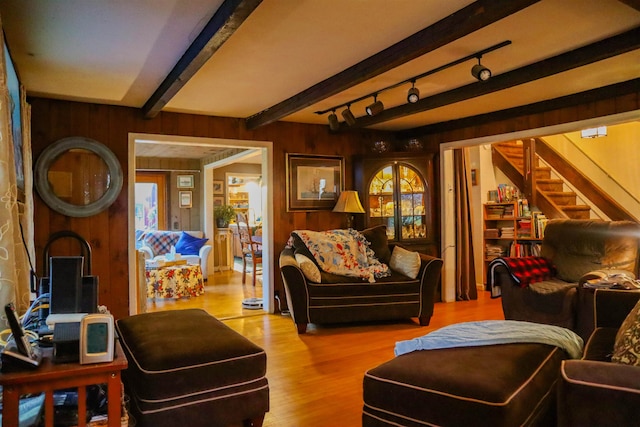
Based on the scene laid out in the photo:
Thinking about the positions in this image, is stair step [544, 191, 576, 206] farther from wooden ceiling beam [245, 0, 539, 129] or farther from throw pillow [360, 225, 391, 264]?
wooden ceiling beam [245, 0, 539, 129]

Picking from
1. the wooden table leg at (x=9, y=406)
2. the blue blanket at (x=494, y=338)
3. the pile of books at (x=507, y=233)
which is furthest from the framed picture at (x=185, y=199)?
the wooden table leg at (x=9, y=406)

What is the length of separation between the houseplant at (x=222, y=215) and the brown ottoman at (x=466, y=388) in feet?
23.4

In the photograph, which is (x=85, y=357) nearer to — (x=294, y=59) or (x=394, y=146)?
(x=294, y=59)

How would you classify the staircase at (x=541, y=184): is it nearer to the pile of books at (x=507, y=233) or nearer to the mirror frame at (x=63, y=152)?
the pile of books at (x=507, y=233)

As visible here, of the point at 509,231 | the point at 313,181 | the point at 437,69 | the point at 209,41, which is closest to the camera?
the point at 209,41

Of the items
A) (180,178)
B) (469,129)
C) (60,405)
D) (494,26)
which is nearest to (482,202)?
(469,129)

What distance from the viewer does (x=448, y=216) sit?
5.69 meters

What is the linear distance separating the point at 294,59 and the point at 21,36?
1625 millimetres

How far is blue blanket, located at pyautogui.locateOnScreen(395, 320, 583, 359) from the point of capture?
7.52 ft

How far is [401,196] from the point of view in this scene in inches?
222

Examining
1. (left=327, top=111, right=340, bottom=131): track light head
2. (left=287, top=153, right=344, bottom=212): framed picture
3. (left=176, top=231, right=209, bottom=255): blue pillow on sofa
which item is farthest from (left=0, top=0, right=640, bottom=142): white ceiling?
(left=176, top=231, right=209, bottom=255): blue pillow on sofa

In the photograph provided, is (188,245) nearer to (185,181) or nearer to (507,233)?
(185,181)

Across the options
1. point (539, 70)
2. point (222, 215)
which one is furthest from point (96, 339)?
point (222, 215)

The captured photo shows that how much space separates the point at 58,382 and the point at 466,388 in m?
1.50
